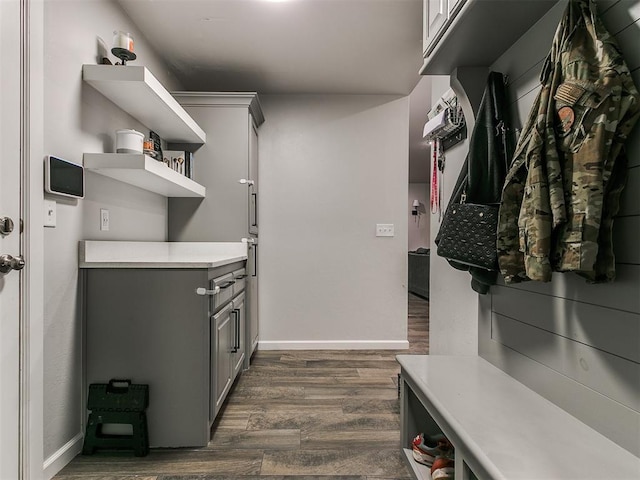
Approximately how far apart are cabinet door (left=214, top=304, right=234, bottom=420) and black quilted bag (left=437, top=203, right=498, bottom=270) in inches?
46.6

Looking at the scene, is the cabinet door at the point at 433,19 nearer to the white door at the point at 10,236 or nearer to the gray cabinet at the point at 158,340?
the gray cabinet at the point at 158,340

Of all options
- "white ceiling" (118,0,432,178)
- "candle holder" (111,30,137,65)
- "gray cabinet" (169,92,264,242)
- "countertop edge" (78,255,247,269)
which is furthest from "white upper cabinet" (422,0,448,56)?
"gray cabinet" (169,92,264,242)

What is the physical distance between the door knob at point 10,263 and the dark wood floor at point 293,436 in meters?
0.91

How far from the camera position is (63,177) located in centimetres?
158

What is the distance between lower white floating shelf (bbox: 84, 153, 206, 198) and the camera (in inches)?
70.7

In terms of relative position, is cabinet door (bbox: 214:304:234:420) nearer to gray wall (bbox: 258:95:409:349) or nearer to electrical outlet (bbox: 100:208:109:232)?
electrical outlet (bbox: 100:208:109:232)

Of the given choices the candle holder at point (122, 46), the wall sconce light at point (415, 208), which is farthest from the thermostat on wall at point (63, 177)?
the wall sconce light at point (415, 208)

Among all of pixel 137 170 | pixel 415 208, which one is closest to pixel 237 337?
pixel 137 170

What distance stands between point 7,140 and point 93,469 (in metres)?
1.36

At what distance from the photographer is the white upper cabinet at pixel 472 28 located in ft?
3.55

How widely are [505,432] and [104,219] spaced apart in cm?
197

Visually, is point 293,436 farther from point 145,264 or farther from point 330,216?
point 330,216

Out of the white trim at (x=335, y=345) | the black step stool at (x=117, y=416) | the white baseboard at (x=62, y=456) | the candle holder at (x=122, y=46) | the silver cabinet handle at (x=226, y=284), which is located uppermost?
the candle holder at (x=122, y=46)

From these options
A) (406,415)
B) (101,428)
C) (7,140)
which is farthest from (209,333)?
(7,140)
